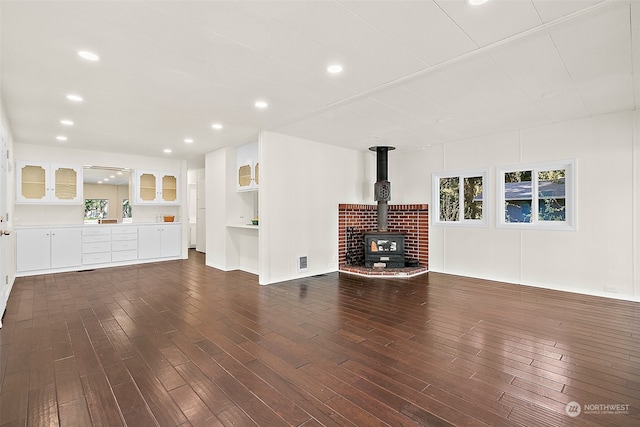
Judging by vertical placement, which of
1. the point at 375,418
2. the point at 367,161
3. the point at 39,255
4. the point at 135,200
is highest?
the point at 367,161

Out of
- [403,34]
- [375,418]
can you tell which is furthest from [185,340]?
[403,34]

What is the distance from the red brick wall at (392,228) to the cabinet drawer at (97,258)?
15.9ft

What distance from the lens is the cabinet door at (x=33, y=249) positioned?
5320 mm

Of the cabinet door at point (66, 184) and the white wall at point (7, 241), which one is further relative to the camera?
the cabinet door at point (66, 184)

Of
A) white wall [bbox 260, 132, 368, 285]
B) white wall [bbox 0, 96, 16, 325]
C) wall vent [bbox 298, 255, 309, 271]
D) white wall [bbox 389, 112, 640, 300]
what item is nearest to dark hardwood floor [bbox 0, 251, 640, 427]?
white wall [bbox 0, 96, 16, 325]

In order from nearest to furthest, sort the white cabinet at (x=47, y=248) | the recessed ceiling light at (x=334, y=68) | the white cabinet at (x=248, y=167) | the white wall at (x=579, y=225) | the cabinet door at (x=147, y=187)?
the recessed ceiling light at (x=334, y=68)
the white wall at (x=579, y=225)
the white cabinet at (x=47, y=248)
the white cabinet at (x=248, y=167)
the cabinet door at (x=147, y=187)

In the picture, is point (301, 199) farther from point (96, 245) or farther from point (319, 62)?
point (96, 245)

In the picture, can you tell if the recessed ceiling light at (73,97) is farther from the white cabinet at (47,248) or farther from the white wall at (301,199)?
the white cabinet at (47,248)

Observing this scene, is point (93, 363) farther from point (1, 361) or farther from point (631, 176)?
point (631, 176)

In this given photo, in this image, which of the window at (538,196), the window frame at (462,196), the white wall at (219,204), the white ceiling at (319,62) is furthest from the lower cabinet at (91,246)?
the window at (538,196)

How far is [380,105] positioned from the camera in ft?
12.1

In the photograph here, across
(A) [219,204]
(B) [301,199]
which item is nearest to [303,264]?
(B) [301,199]

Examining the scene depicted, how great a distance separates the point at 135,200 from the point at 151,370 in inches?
230

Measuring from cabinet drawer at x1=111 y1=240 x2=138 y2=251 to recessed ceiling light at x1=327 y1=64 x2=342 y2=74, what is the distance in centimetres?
607
